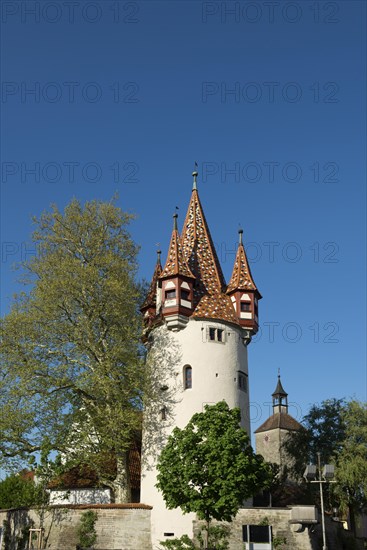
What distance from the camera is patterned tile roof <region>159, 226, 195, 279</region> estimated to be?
125 feet

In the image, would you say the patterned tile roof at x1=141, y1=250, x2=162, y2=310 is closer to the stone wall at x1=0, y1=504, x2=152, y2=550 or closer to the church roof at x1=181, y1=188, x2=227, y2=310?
the church roof at x1=181, y1=188, x2=227, y2=310

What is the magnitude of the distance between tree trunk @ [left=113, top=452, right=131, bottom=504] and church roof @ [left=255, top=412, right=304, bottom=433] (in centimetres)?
3817

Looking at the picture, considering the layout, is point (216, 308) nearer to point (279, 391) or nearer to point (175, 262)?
point (175, 262)

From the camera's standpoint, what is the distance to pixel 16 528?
35.5 metres

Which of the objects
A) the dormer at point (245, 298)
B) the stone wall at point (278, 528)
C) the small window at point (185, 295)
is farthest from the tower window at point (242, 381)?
the stone wall at point (278, 528)

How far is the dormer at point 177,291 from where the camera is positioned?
3751 cm

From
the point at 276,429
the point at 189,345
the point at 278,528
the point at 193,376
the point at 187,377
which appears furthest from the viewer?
the point at 276,429

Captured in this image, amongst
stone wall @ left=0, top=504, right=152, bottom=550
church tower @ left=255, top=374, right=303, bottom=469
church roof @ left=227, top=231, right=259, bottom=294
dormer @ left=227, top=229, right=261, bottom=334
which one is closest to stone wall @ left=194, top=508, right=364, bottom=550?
stone wall @ left=0, top=504, right=152, bottom=550

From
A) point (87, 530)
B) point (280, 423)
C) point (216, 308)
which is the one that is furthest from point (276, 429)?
point (87, 530)

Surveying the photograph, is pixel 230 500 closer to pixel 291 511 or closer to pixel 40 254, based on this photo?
pixel 291 511

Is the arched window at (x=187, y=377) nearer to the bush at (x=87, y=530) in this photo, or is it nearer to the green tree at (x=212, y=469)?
the green tree at (x=212, y=469)

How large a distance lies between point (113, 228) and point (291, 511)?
19.5m

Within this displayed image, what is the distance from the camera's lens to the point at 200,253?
42031 mm

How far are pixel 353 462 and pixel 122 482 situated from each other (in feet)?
47.6
